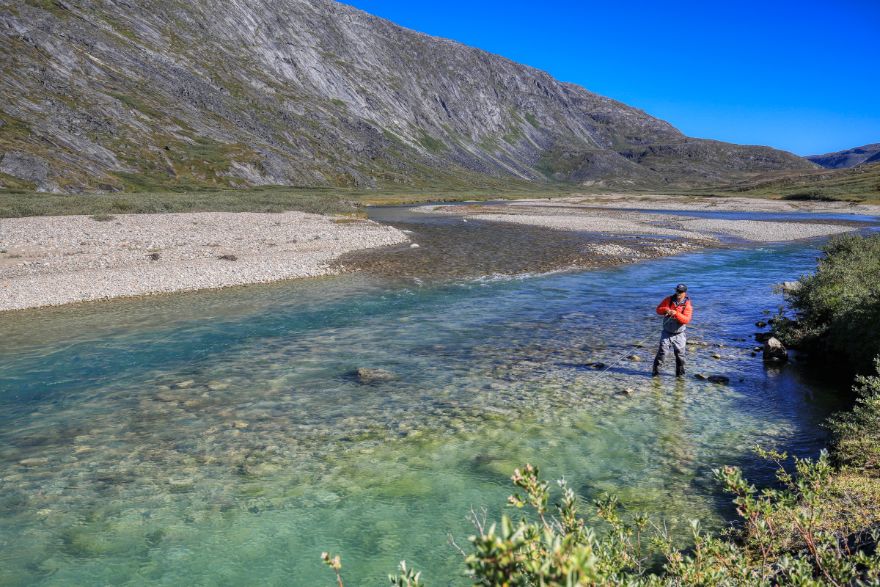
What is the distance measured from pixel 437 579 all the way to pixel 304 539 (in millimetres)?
2542

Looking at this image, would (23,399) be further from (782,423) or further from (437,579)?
(782,423)

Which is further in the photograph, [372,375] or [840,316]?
[840,316]

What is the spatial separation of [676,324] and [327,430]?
1117 cm

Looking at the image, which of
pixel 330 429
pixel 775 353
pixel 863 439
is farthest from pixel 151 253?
pixel 863 439

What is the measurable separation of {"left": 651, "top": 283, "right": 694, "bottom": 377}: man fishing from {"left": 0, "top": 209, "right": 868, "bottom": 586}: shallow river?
841 millimetres

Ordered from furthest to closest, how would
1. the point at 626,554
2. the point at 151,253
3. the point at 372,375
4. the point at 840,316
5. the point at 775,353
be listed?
the point at 151,253 → the point at 775,353 → the point at 840,316 → the point at 372,375 → the point at 626,554

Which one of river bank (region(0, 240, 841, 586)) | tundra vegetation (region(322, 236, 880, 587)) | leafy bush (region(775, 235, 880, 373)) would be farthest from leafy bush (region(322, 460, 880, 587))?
leafy bush (region(775, 235, 880, 373))

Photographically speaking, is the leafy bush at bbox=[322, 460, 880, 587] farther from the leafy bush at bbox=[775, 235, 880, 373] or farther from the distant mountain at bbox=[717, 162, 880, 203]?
the distant mountain at bbox=[717, 162, 880, 203]

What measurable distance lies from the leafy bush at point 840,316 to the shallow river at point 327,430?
72.0 inches

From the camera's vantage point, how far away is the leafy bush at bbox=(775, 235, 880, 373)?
16.5 metres

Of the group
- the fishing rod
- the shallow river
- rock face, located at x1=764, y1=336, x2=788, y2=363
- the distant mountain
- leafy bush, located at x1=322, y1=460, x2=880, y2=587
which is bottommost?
the shallow river

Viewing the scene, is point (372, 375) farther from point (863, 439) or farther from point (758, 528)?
point (863, 439)

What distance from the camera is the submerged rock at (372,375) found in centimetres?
1677

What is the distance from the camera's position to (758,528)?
6.81 m
